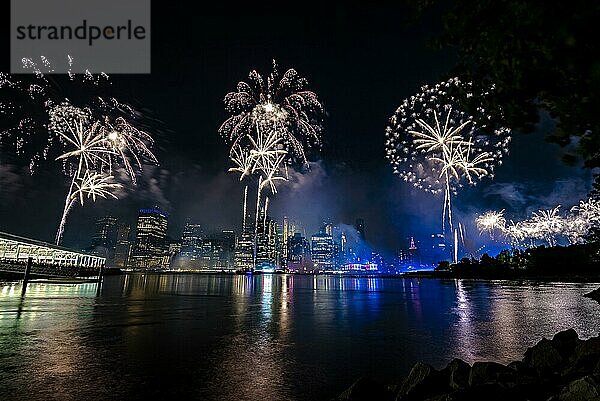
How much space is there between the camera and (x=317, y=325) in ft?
74.3

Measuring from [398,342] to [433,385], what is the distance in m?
9.60

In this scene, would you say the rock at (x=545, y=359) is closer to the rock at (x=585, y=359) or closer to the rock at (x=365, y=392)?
the rock at (x=585, y=359)

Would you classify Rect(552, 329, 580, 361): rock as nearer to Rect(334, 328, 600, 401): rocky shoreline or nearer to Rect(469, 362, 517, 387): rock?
Rect(334, 328, 600, 401): rocky shoreline

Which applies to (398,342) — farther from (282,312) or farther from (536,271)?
(536,271)

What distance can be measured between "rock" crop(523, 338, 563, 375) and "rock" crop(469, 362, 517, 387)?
2.09 meters

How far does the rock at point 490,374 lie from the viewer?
8.51 m

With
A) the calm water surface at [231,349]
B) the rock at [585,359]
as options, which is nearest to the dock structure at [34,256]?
the calm water surface at [231,349]

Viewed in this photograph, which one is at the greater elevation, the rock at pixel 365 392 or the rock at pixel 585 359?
the rock at pixel 585 359

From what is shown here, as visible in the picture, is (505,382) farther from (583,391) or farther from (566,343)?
(566,343)

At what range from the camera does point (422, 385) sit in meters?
8.69

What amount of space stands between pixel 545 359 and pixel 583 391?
479 cm

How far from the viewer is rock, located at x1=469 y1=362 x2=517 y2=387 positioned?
851cm

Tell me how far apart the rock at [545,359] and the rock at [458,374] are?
214 cm

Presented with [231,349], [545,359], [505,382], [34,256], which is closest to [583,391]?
[505,382]
